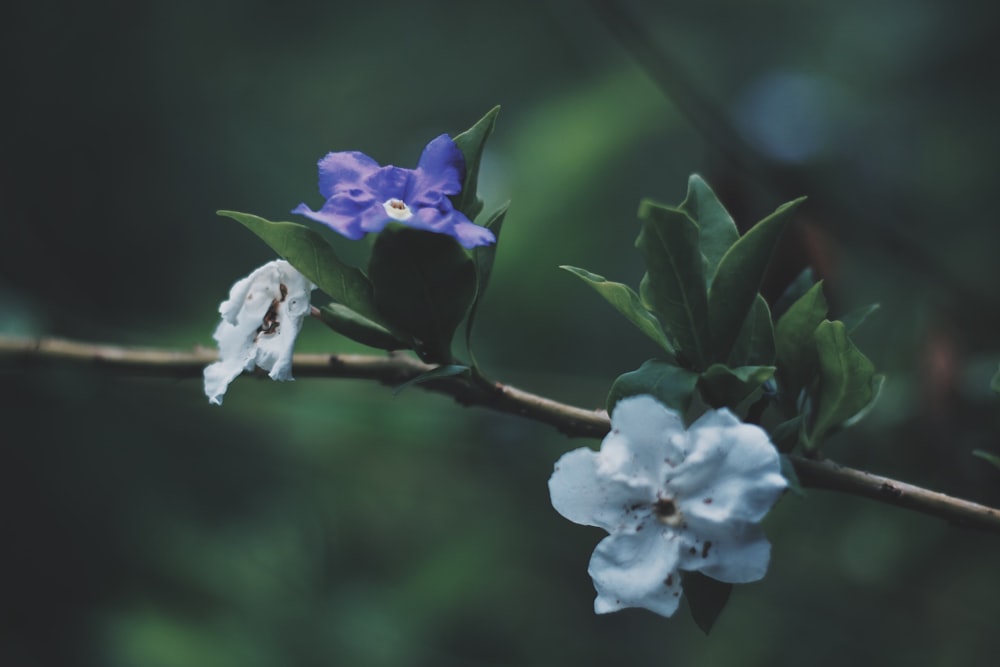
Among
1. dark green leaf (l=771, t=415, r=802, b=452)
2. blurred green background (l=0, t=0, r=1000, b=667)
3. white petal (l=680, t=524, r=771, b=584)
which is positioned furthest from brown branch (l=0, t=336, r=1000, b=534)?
blurred green background (l=0, t=0, r=1000, b=667)

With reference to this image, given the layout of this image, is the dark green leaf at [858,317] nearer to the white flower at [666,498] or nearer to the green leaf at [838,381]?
the green leaf at [838,381]

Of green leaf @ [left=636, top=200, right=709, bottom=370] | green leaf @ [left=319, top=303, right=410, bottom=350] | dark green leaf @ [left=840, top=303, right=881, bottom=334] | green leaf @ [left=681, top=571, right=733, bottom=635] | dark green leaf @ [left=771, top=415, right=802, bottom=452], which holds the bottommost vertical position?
green leaf @ [left=681, top=571, right=733, bottom=635]

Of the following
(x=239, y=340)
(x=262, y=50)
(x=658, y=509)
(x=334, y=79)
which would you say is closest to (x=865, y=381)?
(x=658, y=509)

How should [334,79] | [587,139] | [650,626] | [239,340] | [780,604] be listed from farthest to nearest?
[334,79]
[650,626]
[587,139]
[780,604]
[239,340]

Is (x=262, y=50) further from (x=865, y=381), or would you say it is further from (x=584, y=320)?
(x=865, y=381)

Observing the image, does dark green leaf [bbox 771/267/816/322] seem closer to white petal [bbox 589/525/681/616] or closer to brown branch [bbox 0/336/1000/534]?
brown branch [bbox 0/336/1000/534]

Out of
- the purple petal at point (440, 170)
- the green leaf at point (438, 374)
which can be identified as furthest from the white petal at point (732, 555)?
the purple petal at point (440, 170)
